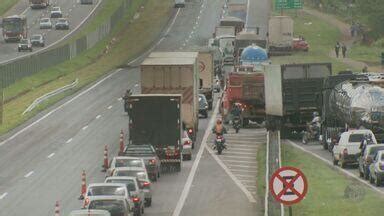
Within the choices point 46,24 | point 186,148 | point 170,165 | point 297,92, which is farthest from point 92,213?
point 46,24

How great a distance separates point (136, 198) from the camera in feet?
128

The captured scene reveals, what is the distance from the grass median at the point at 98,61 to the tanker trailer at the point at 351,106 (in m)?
18.5

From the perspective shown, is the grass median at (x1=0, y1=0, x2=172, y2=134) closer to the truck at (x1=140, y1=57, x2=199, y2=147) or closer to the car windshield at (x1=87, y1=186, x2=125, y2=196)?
the truck at (x1=140, y1=57, x2=199, y2=147)

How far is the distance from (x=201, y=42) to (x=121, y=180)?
94460mm

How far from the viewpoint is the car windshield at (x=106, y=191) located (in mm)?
37062

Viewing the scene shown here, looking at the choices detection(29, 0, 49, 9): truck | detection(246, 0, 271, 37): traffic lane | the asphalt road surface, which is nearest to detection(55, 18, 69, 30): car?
detection(29, 0, 49, 9): truck

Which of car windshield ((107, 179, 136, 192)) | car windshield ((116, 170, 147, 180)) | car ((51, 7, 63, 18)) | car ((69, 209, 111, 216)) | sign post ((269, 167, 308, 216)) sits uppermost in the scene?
sign post ((269, 167, 308, 216))

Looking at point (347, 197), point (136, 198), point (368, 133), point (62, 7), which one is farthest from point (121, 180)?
point (62, 7)

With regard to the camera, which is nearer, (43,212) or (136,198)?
(136,198)

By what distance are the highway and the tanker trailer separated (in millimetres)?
64928

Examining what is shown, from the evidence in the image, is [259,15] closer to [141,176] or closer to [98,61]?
[98,61]

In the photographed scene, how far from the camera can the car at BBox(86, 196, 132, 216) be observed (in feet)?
115

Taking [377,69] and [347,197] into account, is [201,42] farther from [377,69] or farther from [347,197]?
[347,197]

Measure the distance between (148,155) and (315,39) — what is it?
3526 inches
